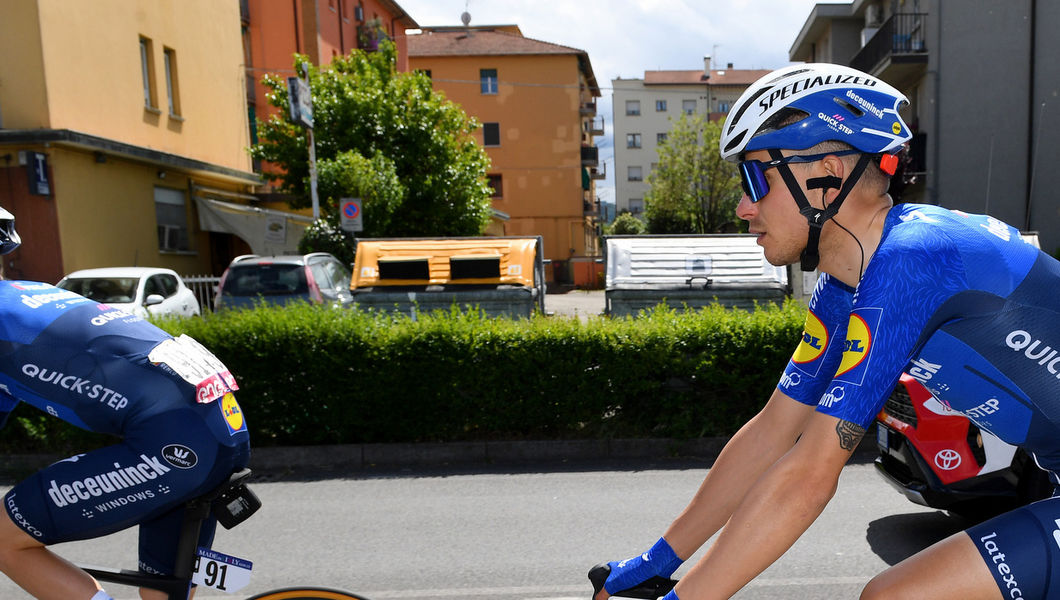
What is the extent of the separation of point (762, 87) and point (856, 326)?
68 cm

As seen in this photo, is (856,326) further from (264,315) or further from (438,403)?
(264,315)

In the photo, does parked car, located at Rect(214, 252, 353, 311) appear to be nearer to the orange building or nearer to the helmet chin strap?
the helmet chin strap

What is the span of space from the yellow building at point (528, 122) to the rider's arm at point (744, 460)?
150 feet

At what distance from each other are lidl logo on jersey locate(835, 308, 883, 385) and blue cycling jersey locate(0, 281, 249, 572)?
1.93 metres

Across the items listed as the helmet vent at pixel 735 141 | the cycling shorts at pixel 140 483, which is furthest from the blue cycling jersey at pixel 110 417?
the helmet vent at pixel 735 141

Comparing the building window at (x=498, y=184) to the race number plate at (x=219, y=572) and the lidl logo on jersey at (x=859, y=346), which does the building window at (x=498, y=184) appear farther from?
the lidl logo on jersey at (x=859, y=346)

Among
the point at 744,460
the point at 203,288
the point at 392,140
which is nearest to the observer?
the point at 744,460

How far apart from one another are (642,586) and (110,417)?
5.85 ft

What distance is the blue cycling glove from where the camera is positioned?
5.98 feet

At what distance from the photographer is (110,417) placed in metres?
2.51

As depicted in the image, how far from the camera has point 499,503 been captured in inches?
226

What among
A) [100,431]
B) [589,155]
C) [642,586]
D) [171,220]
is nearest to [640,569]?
[642,586]

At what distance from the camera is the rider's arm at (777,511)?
1553 millimetres

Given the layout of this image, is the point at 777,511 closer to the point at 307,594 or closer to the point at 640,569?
the point at 640,569
